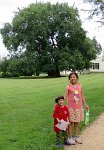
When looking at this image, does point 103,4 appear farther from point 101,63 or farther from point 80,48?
point 101,63

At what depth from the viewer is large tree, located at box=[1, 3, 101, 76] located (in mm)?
64875

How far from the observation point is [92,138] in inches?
391

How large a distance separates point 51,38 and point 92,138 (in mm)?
59022

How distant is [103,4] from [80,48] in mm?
43831

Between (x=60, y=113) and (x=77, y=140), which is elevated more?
(x=60, y=113)

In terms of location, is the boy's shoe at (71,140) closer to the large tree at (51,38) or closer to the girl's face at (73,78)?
the girl's face at (73,78)

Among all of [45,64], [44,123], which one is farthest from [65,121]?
[45,64]

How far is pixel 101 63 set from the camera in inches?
3792

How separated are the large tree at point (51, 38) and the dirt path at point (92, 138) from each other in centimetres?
5169

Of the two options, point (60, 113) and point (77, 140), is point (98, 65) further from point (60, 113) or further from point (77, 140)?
point (60, 113)

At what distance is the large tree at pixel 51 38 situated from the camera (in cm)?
6488

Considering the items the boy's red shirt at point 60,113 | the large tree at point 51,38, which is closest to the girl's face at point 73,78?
the boy's red shirt at point 60,113

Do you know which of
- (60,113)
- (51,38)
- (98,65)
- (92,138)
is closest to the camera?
(60,113)

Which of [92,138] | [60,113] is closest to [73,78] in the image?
[60,113]
